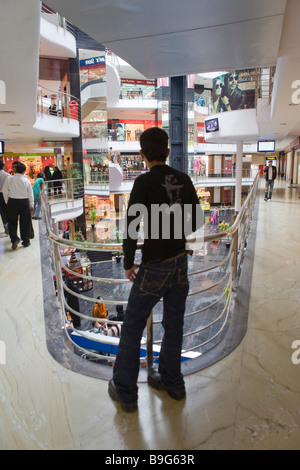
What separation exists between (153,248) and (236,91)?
14225 millimetres

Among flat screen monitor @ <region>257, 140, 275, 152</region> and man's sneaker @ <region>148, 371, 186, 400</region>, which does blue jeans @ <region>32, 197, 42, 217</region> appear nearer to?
man's sneaker @ <region>148, 371, 186, 400</region>

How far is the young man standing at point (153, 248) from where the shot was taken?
1.75m

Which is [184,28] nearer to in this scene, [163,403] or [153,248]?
[153,248]

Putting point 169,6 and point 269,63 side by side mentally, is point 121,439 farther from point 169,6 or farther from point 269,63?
point 269,63

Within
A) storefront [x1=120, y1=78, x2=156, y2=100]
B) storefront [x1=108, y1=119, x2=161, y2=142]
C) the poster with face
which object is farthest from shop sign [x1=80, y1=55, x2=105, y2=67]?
storefront [x1=108, y1=119, x2=161, y2=142]

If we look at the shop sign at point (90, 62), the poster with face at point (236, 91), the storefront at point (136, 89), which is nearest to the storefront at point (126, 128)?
the storefront at point (136, 89)

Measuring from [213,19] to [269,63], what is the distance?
1709 millimetres

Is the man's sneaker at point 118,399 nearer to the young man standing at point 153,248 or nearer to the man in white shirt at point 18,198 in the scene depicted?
the young man standing at point 153,248

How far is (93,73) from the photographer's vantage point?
17000mm

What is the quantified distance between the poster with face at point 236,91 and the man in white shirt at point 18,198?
34.4 ft

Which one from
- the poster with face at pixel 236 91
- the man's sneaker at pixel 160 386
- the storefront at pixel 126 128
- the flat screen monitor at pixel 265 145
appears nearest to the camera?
the man's sneaker at pixel 160 386

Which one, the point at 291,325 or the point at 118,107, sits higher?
the point at 118,107

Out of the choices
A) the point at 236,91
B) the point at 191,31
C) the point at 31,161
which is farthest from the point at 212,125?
the point at 31,161
